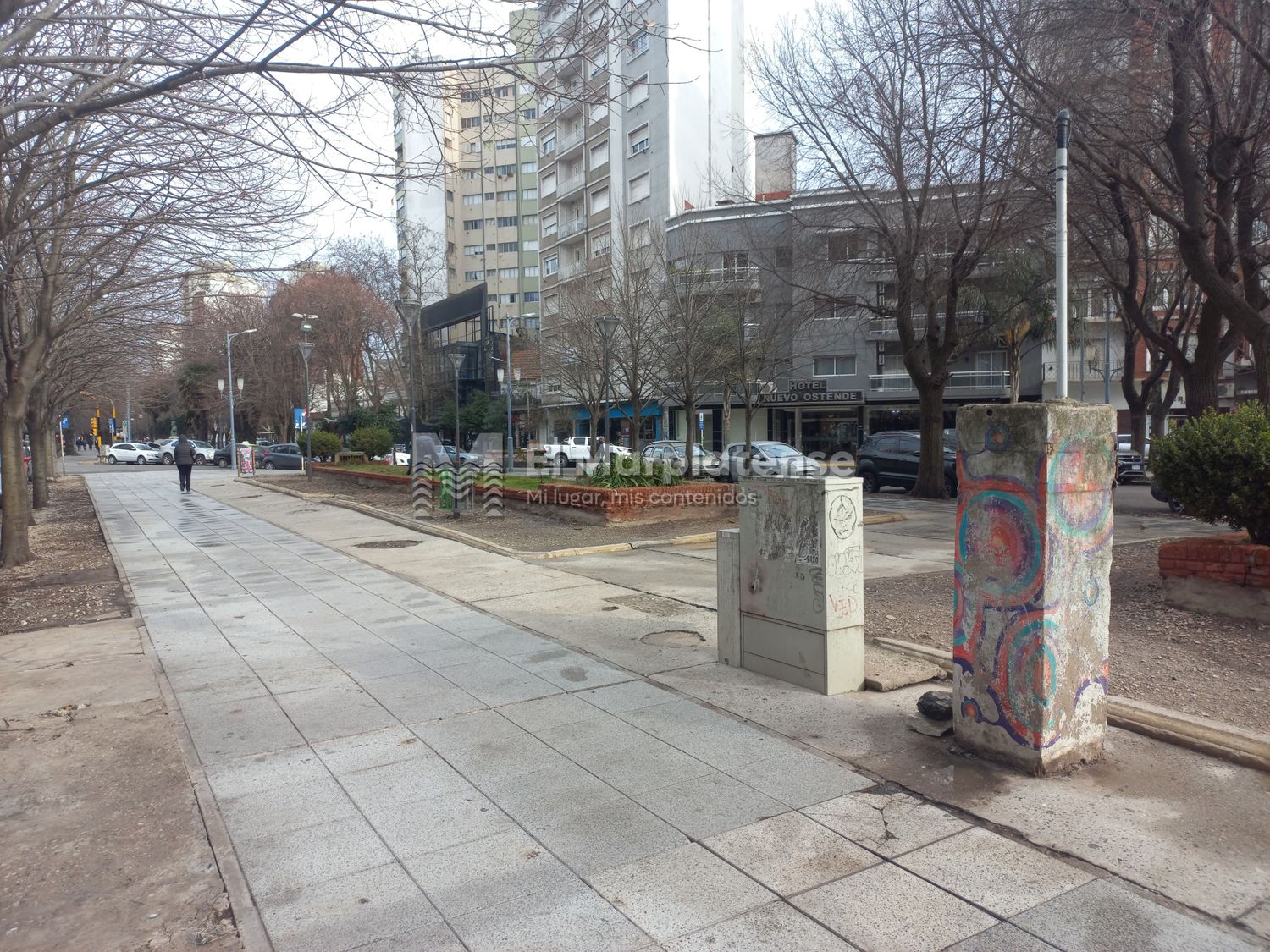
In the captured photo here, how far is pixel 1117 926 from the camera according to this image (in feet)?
9.91

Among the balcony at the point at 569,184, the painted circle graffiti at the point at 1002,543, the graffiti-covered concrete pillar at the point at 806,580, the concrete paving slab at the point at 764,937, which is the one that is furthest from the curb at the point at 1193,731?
the balcony at the point at 569,184

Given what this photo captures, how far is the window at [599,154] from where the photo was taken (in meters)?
48.3

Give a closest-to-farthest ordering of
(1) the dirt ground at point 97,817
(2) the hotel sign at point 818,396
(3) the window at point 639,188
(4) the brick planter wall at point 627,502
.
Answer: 1. (1) the dirt ground at point 97,817
2. (4) the brick planter wall at point 627,502
3. (2) the hotel sign at point 818,396
4. (3) the window at point 639,188

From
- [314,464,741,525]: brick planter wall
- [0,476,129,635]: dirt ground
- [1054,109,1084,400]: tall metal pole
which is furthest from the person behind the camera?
[314,464,741,525]: brick planter wall

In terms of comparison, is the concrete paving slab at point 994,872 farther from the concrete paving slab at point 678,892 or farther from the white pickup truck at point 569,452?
the white pickup truck at point 569,452

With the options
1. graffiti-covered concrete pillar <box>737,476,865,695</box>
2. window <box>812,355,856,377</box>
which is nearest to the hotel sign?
window <box>812,355,856,377</box>

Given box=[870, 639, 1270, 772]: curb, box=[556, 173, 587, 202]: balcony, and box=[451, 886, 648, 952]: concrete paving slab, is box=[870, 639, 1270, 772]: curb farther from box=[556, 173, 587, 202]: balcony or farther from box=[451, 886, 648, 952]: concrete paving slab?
box=[556, 173, 587, 202]: balcony

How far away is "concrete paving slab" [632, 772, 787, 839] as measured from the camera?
383 cm

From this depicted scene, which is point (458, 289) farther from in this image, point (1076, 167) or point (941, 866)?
point (941, 866)

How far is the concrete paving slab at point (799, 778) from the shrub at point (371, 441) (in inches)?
1039

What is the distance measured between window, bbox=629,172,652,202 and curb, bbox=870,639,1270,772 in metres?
42.8

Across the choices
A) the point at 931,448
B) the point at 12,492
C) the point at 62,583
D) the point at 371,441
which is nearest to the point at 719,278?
the point at 931,448

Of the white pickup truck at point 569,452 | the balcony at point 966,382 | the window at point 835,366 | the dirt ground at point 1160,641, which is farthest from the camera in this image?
the window at point 835,366

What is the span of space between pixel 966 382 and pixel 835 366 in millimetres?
6075
